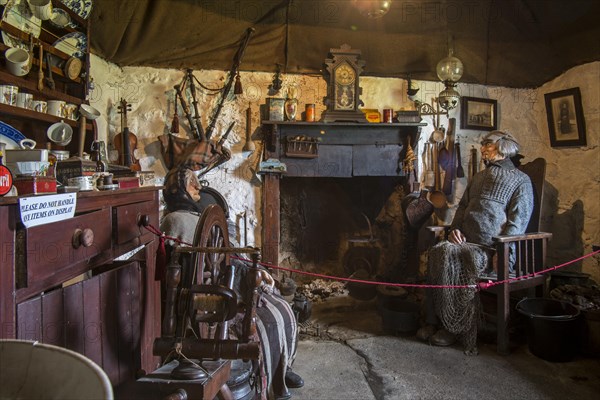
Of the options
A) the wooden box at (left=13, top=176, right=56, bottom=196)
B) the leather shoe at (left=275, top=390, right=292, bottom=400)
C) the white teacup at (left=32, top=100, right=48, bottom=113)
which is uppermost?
the white teacup at (left=32, top=100, right=48, bottom=113)

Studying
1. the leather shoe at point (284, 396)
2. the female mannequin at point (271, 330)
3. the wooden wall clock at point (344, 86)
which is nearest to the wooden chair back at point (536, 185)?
the wooden wall clock at point (344, 86)

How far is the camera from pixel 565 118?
3994 millimetres

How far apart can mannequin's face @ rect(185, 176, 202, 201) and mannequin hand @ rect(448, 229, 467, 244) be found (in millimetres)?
2128

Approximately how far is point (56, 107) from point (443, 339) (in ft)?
9.87

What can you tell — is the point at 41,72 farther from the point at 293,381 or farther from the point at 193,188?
the point at 293,381

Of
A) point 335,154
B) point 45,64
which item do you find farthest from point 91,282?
point 335,154

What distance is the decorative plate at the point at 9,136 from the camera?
80.9 inches

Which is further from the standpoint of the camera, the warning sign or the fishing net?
the fishing net

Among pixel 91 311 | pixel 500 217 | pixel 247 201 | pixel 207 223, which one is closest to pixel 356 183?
pixel 247 201

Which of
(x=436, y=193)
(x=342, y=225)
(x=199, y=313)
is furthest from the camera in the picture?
(x=342, y=225)

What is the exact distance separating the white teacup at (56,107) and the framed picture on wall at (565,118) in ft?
13.7

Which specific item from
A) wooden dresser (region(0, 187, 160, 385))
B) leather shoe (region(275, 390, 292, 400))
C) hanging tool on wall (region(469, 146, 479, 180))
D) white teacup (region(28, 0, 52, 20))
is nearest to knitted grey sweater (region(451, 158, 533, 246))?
hanging tool on wall (region(469, 146, 479, 180))

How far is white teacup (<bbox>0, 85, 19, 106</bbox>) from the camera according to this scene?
2.03 m

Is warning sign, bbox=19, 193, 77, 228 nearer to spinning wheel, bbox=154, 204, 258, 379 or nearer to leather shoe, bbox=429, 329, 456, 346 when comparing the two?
spinning wheel, bbox=154, 204, 258, 379
